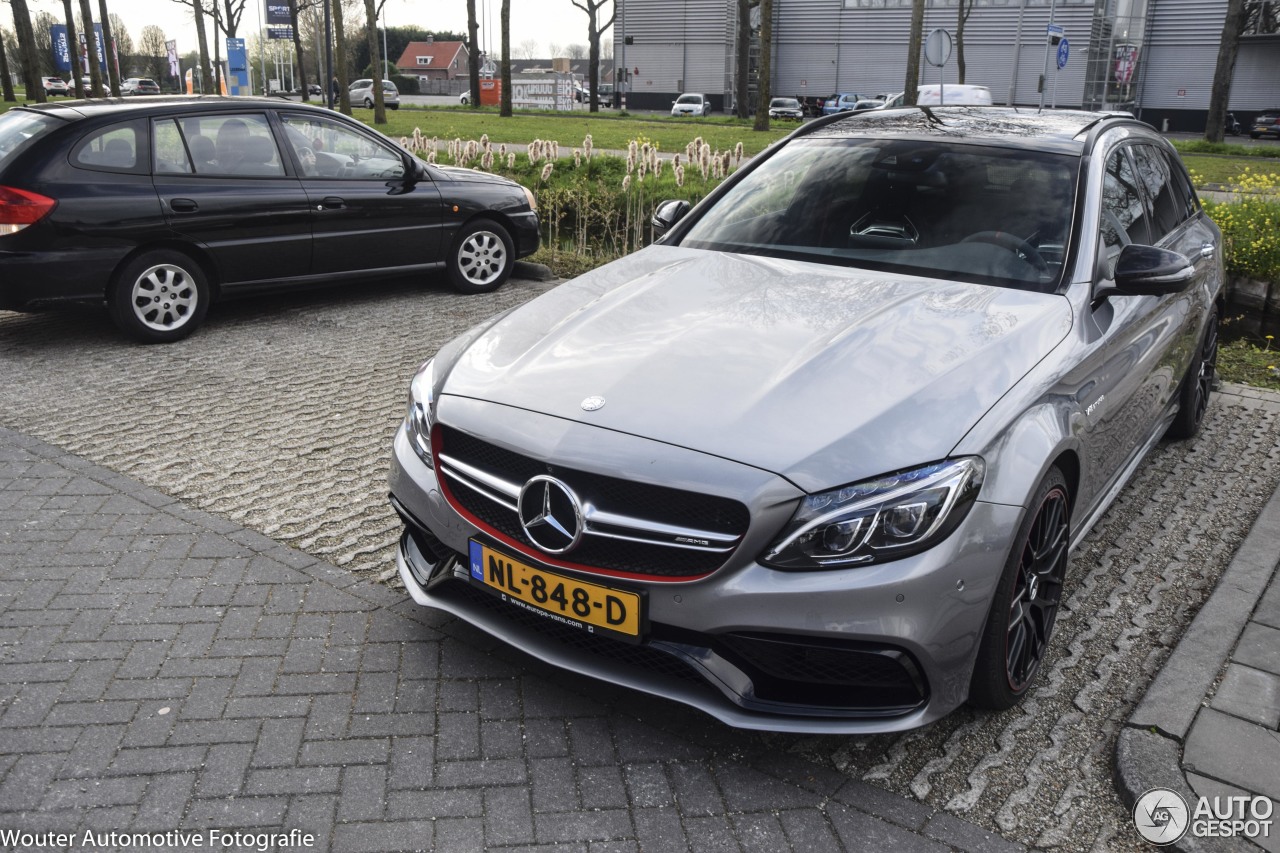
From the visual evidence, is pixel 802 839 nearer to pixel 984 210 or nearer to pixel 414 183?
pixel 984 210

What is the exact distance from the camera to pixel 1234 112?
53.5m

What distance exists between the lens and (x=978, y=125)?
4688 millimetres

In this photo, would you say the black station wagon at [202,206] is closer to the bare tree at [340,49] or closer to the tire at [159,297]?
the tire at [159,297]

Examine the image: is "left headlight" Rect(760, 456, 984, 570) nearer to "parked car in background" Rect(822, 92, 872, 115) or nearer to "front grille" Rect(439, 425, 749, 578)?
"front grille" Rect(439, 425, 749, 578)

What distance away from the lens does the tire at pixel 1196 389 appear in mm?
5473

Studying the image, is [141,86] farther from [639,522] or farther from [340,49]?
[639,522]

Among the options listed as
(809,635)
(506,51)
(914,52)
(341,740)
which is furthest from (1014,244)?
(506,51)

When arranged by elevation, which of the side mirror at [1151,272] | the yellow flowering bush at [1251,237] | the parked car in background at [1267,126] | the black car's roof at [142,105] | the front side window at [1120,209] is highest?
the black car's roof at [142,105]

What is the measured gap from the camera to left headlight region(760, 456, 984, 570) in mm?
2680

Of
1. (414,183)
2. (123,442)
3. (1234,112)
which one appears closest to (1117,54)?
(1234,112)

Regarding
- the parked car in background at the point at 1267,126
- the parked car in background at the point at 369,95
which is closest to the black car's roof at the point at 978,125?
the parked car in background at the point at 369,95

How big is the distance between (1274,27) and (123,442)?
194 ft

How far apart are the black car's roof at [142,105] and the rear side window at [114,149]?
0.14 metres

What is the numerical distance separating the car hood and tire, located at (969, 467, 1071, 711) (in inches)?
15.2
